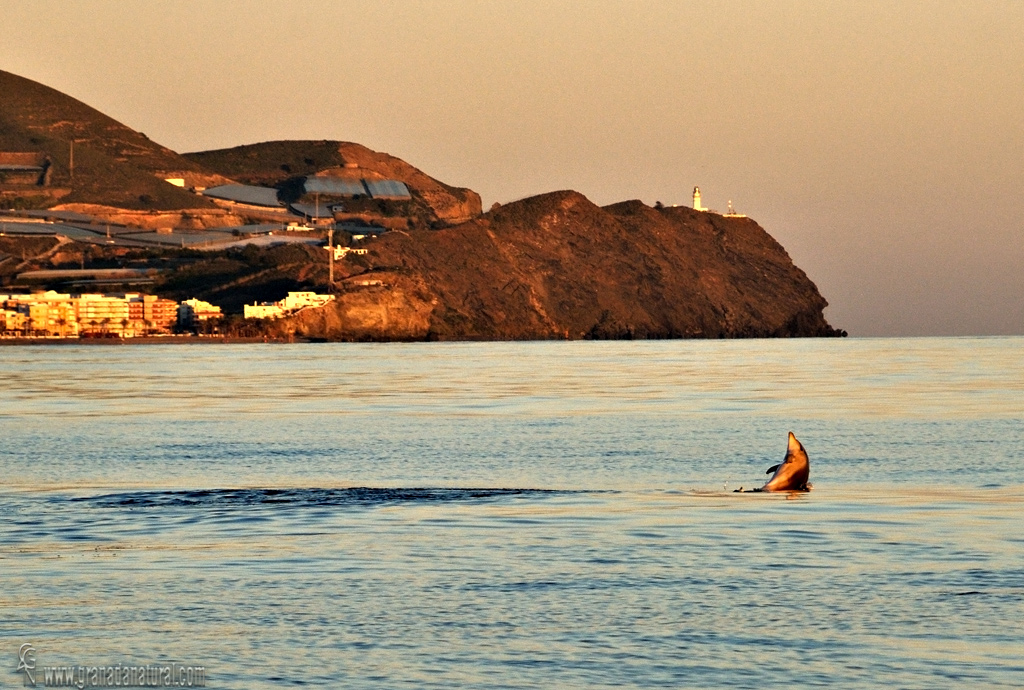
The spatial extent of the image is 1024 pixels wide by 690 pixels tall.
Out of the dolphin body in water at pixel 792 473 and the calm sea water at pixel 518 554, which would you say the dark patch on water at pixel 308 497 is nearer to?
the calm sea water at pixel 518 554

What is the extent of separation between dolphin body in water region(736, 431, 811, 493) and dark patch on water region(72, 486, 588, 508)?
544 cm

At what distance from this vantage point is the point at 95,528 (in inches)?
1329

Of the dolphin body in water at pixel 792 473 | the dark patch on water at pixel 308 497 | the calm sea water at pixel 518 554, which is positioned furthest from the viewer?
the dolphin body in water at pixel 792 473

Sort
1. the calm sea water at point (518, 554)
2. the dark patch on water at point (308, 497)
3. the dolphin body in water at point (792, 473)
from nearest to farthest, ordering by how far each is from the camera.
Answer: the calm sea water at point (518, 554)
the dark patch on water at point (308, 497)
the dolphin body in water at point (792, 473)

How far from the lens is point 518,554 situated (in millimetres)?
29547

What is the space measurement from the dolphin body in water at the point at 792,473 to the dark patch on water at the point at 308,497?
17.9 ft

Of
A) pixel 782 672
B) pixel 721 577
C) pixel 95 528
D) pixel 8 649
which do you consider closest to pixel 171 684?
pixel 8 649

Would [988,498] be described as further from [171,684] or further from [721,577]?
[171,684]

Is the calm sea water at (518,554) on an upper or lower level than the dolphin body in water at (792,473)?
lower

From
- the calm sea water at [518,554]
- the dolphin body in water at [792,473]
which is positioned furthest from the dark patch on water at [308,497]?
the dolphin body in water at [792,473]

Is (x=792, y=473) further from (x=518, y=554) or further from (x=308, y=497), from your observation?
(x=518, y=554)

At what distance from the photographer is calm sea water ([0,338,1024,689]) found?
67.5 feet

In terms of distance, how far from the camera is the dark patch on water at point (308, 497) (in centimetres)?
3897

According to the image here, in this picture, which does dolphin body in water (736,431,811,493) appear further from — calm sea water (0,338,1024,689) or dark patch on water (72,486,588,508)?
dark patch on water (72,486,588,508)
